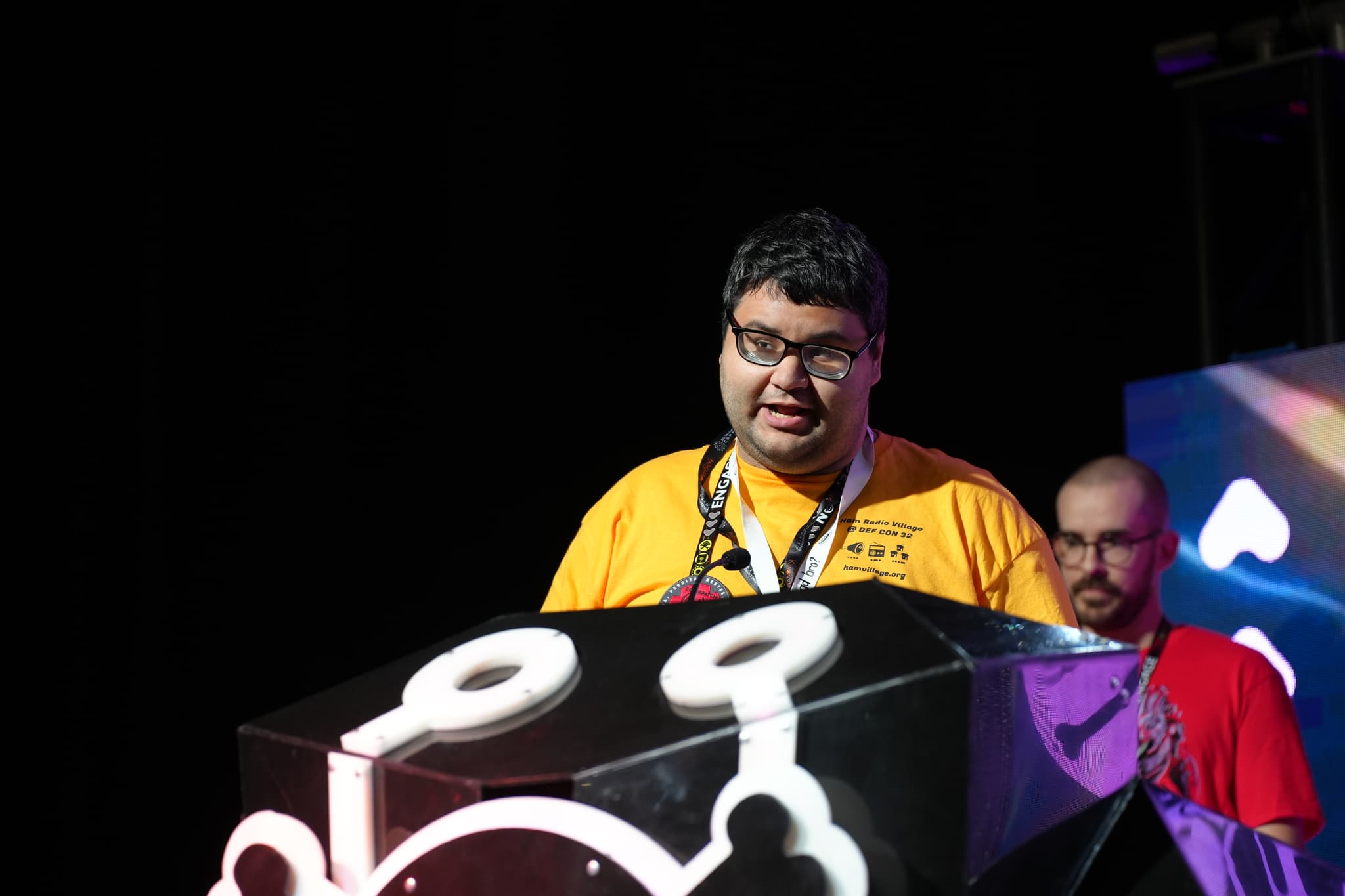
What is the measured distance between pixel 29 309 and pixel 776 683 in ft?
7.98

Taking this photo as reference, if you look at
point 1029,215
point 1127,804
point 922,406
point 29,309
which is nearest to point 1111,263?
point 1029,215

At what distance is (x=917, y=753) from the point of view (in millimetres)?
953

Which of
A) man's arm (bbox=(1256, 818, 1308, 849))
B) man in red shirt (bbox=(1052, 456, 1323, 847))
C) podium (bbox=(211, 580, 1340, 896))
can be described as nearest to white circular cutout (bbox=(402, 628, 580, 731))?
podium (bbox=(211, 580, 1340, 896))

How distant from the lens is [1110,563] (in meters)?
3.15

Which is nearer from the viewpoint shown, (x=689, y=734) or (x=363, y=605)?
(x=689, y=734)

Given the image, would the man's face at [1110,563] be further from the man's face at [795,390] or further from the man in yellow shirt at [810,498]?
the man's face at [795,390]

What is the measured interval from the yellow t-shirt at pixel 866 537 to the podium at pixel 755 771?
75 cm

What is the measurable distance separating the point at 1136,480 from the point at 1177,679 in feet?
1.85

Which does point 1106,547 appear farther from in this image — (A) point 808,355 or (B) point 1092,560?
(A) point 808,355

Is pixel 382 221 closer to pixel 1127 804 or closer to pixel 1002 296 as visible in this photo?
pixel 1002 296

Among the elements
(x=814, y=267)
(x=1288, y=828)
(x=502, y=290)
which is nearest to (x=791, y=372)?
(x=814, y=267)

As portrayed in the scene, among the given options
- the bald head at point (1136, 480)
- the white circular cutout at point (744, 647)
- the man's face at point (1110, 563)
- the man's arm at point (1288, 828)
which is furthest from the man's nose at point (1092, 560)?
the white circular cutout at point (744, 647)

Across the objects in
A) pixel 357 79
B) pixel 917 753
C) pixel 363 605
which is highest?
pixel 357 79

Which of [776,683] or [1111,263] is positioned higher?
[1111,263]
